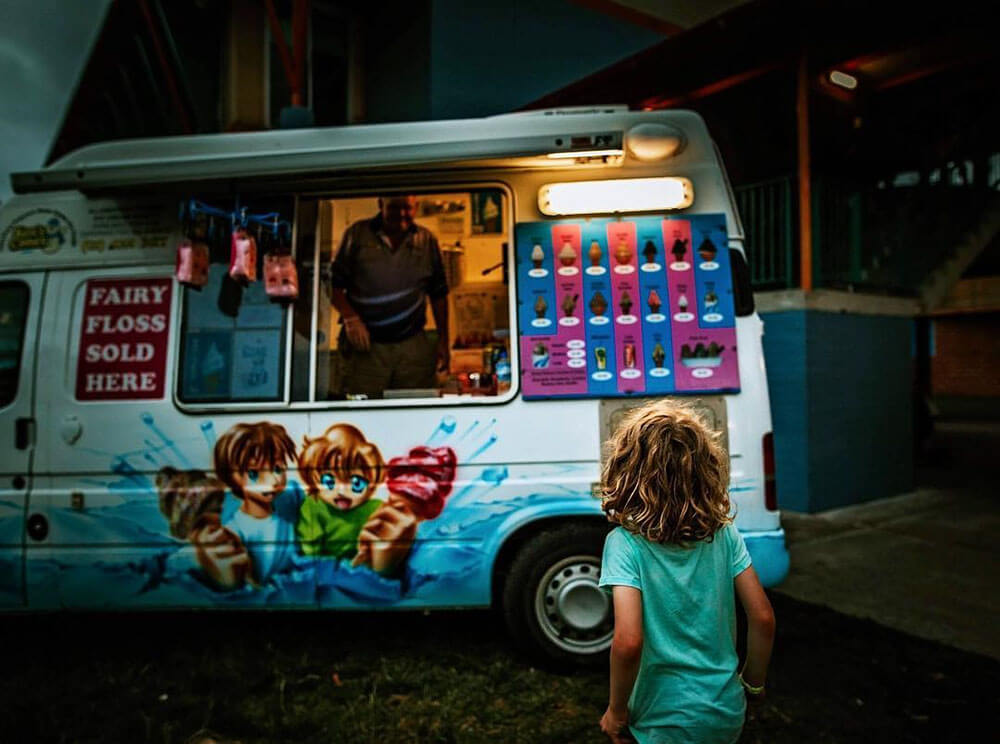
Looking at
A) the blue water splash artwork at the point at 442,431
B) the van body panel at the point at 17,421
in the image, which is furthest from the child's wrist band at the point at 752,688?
the van body panel at the point at 17,421

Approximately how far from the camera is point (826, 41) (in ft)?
24.1

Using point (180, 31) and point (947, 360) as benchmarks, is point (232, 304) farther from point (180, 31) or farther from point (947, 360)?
point (947, 360)

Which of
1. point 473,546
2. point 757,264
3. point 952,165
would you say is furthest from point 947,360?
point 473,546

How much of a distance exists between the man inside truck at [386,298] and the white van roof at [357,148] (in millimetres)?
678

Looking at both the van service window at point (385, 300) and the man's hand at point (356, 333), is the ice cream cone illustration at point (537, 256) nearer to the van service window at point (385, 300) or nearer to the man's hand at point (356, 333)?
the van service window at point (385, 300)

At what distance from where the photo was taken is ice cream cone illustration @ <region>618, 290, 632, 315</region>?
12.0 feet

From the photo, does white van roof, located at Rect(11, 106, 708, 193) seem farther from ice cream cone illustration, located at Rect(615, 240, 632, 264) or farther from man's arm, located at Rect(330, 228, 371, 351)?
man's arm, located at Rect(330, 228, 371, 351)

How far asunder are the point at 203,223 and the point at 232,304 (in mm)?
465

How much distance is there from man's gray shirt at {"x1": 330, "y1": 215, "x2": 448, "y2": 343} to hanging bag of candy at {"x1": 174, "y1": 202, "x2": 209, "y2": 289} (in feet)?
2.65

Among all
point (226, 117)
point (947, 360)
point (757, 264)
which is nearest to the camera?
point (757, 264)

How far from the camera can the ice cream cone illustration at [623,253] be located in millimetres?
3689

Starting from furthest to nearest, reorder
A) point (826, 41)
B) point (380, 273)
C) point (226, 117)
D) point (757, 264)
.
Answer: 1. point (226, 117)
2. point (757, 264)
3. point (826, 41)
4. point (380, 273)

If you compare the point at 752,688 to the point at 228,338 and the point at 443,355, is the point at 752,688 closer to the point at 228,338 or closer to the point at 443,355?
the point at 228,338

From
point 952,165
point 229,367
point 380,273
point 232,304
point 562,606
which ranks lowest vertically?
point 562,606
